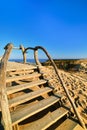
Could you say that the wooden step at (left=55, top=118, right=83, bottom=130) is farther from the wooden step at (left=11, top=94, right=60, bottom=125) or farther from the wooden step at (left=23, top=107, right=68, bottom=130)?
the wooden step at (left=11, top=94, right=60, bottom=125)

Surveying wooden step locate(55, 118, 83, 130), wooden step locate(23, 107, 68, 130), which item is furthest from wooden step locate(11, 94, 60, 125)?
wooden step locate(55, 118, 83, 130)

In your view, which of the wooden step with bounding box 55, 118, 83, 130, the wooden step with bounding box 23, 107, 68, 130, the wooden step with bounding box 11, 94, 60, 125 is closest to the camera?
the wooden step with bounding box 11, 94, 60, 125

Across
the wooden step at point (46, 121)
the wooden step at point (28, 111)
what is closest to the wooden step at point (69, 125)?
the wooden step at point (46, 121)

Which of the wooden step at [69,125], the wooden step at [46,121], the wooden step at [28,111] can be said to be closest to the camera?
the wooden step at [28,111]

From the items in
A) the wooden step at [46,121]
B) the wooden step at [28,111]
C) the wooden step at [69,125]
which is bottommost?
the wooden step at [69,125]

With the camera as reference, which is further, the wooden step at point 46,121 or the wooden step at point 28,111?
the wooden step at point 46,121

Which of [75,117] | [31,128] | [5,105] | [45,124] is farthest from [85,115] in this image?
[5,105]

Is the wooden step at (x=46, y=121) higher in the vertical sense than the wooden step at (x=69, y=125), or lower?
higher

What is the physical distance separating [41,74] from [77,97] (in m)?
1.61

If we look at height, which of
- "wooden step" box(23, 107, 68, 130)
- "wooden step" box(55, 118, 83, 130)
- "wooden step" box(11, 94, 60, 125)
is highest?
"wooden step" box(11, 94, 60, 125)

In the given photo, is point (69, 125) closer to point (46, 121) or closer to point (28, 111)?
point (46, 121)

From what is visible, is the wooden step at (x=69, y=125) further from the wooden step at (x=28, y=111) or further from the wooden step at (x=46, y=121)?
the wooden step at (x=28, y=111)

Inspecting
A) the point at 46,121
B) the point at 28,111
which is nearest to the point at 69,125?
the point at 46,121

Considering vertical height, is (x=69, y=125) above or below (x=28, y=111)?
below
